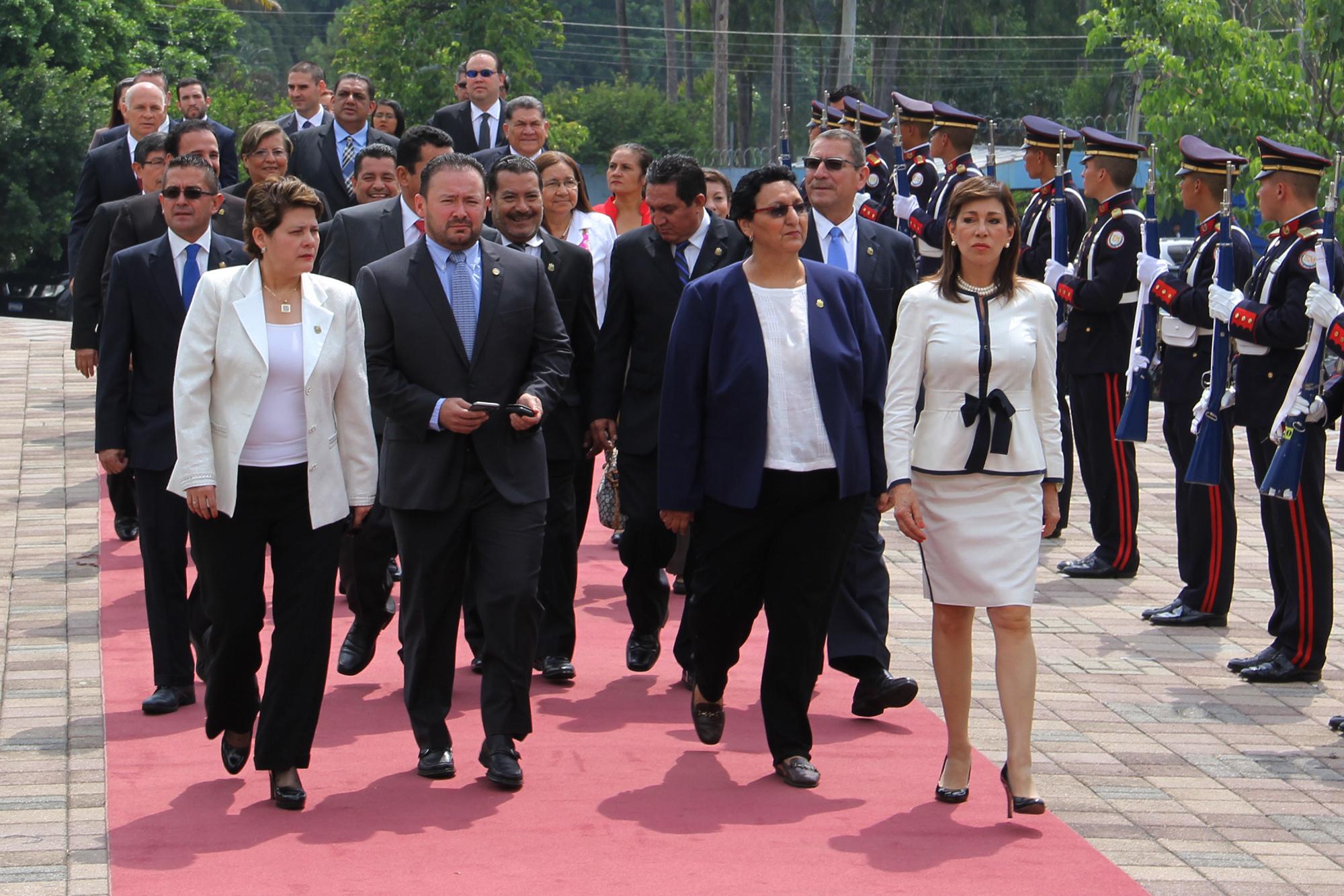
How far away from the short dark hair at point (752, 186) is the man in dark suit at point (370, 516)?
1666 mm

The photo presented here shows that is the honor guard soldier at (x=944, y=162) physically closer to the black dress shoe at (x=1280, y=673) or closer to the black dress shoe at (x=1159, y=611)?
the black dress shoe at (x=1159, y=611)

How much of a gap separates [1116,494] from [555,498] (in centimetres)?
359

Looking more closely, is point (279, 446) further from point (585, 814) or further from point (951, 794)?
point (951, 794)

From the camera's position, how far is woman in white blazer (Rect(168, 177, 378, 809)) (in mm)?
5914

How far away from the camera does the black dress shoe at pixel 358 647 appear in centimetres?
756

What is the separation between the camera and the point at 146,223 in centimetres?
856

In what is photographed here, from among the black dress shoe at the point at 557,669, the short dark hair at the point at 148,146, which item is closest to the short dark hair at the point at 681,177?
the black dress shoe at the point at 557,669

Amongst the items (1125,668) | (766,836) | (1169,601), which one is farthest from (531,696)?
(1169,601)

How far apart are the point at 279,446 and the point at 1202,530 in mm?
4633

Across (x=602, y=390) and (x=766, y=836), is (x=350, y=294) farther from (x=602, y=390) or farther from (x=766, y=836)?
(x=766, y=836)

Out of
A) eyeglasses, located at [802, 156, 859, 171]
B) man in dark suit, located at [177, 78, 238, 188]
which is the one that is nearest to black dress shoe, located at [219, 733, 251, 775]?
eyeglasses, located at [802, 156, 859, 171]

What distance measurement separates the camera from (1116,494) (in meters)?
9.87

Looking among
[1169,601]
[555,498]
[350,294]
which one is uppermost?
[350,294]

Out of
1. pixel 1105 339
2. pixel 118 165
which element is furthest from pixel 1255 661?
pixel 118 165
